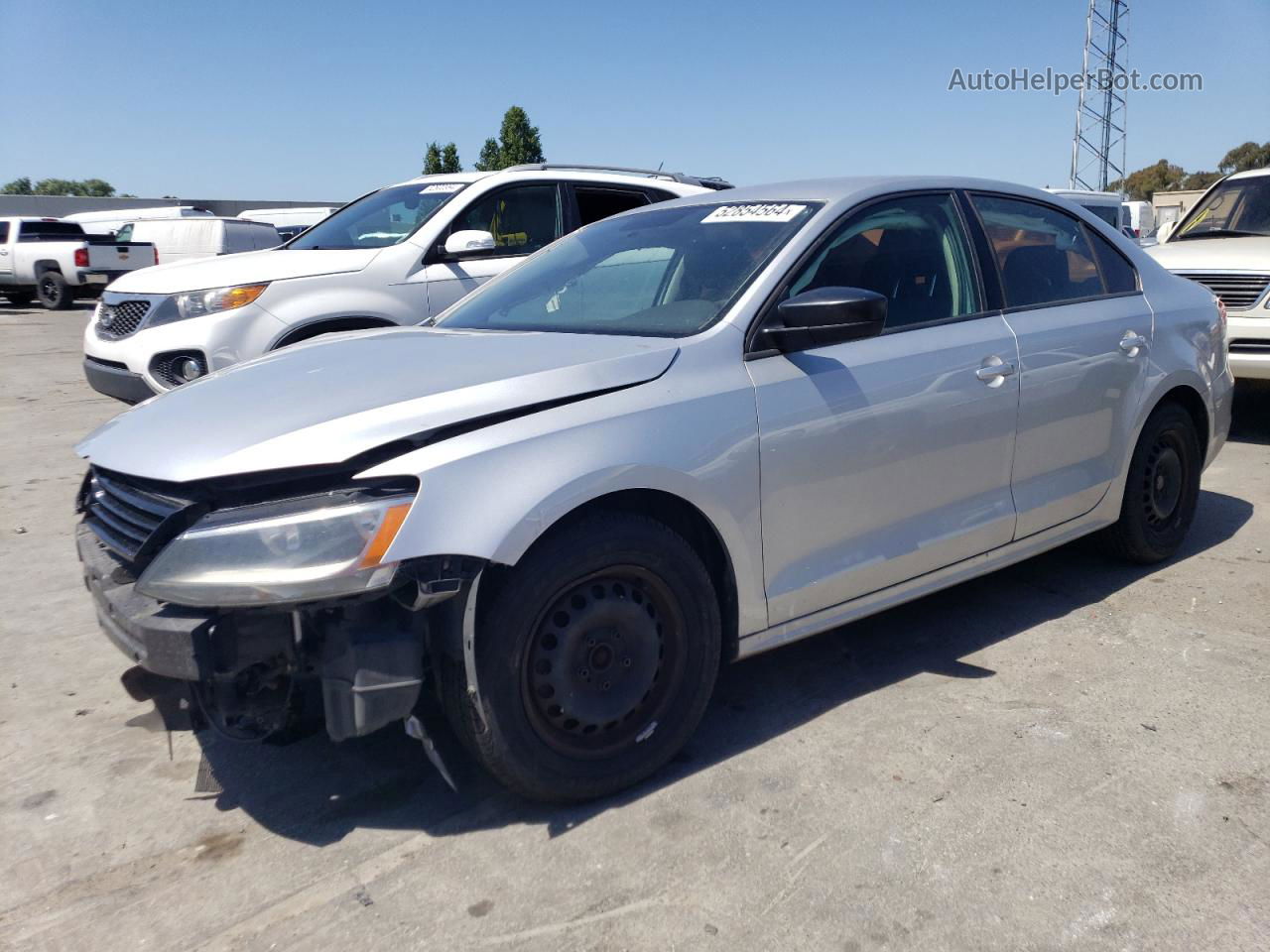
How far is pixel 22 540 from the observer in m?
5.59

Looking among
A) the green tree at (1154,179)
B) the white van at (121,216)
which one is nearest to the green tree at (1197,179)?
the green tree at (1154,179)

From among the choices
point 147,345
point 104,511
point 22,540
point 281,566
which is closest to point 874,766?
point 281,566

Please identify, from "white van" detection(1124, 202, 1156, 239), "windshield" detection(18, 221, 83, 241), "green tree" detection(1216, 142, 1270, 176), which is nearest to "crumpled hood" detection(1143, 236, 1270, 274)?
"white van" detection(1124, 202, 1156, 239)

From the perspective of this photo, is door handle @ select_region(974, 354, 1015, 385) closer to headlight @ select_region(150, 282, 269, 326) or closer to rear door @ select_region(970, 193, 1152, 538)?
rear door @ select_region(970, 193, 1152, 538)

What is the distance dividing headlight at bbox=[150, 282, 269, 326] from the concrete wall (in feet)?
103

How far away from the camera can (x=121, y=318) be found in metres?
6.86

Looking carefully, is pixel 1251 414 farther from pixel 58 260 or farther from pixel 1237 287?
pixel 58 260

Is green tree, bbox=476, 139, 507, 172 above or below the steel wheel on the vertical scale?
above

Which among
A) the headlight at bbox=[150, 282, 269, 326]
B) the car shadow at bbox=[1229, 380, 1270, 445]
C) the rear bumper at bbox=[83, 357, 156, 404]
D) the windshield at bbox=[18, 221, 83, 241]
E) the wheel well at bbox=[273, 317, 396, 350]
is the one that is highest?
the windshield at bbox=[18, 221, 83, 241]

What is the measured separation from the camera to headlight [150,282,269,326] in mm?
6305

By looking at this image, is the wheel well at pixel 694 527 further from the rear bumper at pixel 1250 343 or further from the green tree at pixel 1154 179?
the green tree at pixel 1154 179

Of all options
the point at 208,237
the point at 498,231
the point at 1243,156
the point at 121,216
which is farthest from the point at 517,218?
the point at 1243,156

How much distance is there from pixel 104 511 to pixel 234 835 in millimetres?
935

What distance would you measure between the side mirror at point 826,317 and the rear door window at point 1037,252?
1.08 m
